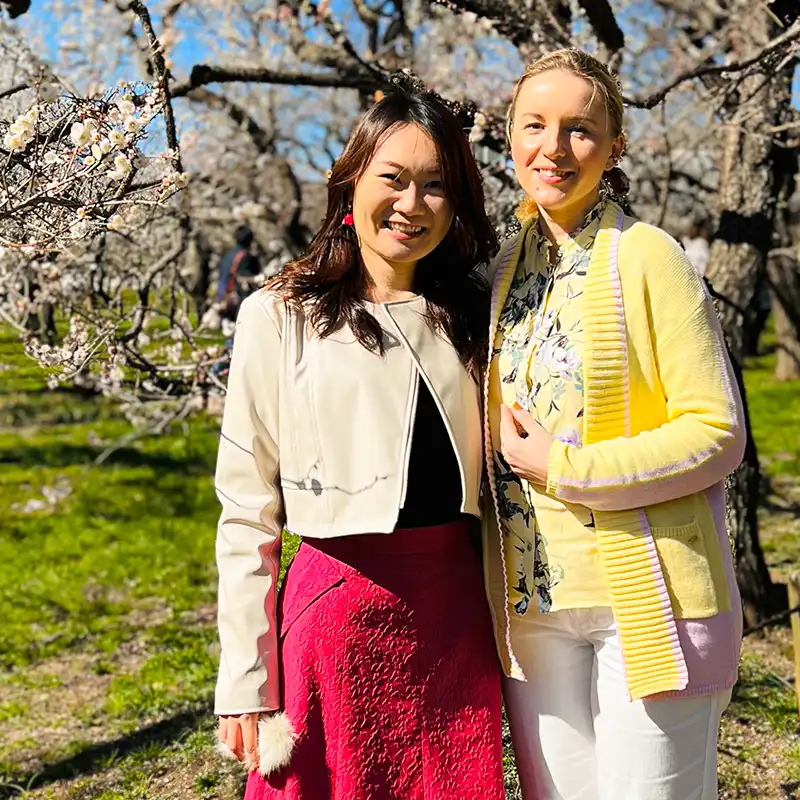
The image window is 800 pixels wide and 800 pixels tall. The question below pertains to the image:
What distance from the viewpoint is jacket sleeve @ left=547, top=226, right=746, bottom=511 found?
1658mm

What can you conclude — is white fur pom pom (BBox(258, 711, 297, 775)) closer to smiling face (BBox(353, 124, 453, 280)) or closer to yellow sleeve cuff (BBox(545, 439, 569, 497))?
yellow sleeve cuff (BBox(545, 439, 569, 497))

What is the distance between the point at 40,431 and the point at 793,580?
7509 millimetres

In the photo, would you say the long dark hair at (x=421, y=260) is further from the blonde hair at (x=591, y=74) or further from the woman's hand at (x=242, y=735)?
the woman's hand at (x=242, y=735)

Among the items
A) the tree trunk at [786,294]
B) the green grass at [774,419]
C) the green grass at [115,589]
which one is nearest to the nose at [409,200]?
the green grass at [115,589]

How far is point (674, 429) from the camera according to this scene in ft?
5.45

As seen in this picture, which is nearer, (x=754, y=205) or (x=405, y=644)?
(x=405, y=644)

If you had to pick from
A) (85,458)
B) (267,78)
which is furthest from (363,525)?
(85,458)

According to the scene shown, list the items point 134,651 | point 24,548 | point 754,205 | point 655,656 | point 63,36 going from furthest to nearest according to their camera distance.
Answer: point 63,36, point 24,548, point 134,651, point 754,205, point 655,656

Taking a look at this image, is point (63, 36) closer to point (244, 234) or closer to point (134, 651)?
point (244, 234)

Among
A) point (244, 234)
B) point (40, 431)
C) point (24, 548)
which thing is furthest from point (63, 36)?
point (24, 548)

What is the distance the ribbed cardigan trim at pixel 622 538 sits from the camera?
5.53 ft

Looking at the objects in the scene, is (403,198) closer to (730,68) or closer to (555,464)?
(555,464)

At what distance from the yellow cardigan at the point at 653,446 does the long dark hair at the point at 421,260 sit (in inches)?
12.9

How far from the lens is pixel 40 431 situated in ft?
30.1
